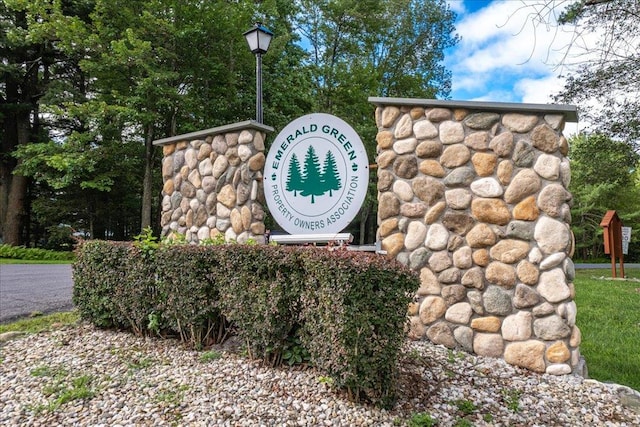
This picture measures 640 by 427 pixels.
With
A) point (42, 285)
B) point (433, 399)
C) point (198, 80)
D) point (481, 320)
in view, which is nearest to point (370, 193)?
point (198, 80)

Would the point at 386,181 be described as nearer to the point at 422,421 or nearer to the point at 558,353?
the point at 558,353

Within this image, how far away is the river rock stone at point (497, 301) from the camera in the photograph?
3336 mm

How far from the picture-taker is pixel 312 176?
3873 mm

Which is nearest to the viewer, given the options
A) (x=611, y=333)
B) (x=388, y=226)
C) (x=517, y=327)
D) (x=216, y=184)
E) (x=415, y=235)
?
(x=517, y=327)

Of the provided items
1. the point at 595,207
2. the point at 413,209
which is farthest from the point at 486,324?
the point at 595,207

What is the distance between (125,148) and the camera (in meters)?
13.7

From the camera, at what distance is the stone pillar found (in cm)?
433

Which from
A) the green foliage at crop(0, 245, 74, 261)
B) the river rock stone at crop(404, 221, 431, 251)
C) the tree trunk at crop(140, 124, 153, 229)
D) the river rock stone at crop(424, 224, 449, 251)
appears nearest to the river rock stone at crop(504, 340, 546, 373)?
the river rock stone at crop(424, 224, 449, 251)

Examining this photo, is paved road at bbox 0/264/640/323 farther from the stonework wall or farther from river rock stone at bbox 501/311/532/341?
river rock stone at bbox 501/311/532/341

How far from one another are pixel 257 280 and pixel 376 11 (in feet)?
51.6

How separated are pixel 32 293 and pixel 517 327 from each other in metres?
6.91

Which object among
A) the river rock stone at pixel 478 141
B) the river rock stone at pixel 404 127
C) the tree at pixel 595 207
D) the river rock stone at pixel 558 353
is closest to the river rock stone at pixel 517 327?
the river rock stone at pixel 558 353

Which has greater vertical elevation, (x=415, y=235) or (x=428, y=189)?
(x=428, y=189)

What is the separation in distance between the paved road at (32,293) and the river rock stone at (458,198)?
16.1 feet
